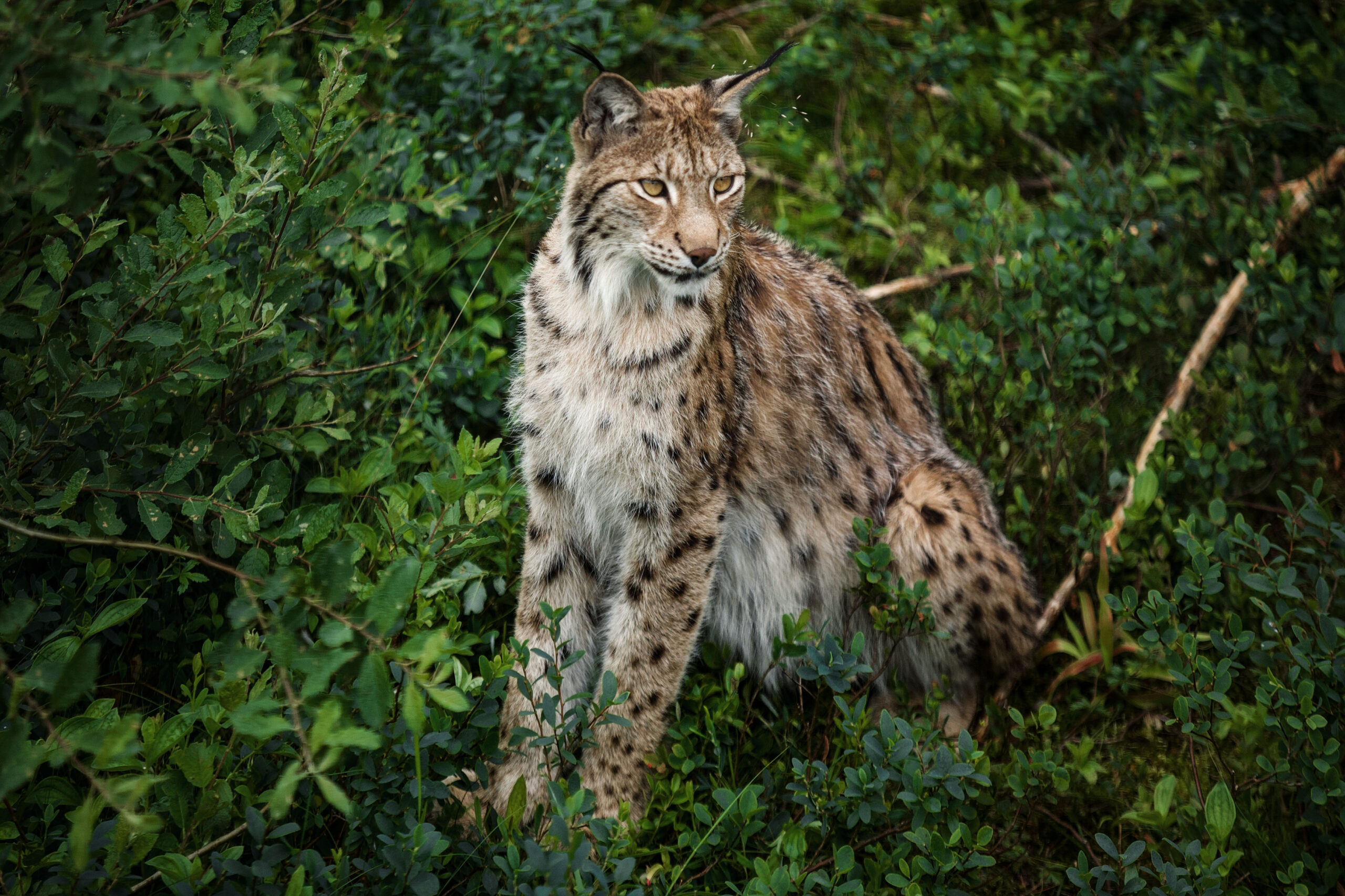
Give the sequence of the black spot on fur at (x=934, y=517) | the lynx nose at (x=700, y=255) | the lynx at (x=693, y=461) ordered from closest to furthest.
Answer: the lynx nose at (x=700, y=255) < the lynx at (x=693, y=461) < the black spot on fur at (x=934, y=517)

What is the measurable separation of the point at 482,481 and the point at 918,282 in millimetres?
2601

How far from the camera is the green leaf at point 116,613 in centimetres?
254

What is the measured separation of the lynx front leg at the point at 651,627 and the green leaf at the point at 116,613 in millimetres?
1375

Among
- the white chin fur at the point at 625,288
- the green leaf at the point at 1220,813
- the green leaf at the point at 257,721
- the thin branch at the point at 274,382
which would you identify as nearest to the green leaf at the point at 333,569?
the green leaf at the point at 257,721

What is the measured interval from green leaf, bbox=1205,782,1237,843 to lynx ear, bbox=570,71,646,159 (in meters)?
2.49

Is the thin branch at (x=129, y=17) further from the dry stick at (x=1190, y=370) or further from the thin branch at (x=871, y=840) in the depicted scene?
the dry stick at (x=1190, y=370)

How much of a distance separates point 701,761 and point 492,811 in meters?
0.69

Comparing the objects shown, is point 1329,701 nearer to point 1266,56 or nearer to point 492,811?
point 492,811

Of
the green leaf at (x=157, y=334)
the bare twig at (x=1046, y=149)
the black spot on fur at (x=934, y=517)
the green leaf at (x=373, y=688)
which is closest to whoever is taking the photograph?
the green leaf at (x=373, y=688)

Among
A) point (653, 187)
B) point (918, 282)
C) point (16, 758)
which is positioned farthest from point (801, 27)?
point (16, 758)

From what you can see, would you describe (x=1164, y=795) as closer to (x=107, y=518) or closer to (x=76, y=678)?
(x=76, y=678)

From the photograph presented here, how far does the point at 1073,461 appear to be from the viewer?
4398mm

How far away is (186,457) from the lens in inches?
110

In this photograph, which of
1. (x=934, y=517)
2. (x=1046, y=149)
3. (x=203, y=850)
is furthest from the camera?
(x=1046, y=149)
